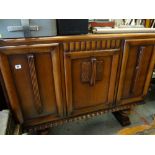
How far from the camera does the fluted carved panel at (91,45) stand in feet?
3.23

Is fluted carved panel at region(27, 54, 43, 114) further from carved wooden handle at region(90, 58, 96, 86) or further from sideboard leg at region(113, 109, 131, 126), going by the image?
sideboard leg at region(113, 109, 131, 126)

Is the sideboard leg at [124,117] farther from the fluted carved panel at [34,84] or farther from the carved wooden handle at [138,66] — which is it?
the fluted carved panel at [34,84]

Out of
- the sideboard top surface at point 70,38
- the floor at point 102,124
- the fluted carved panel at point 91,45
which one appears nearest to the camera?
the sideboard top surface at point 70,38

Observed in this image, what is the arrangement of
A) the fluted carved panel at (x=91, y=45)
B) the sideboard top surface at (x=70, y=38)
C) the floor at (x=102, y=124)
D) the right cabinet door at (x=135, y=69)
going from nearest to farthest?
the sideboard top surface at (x=70, y=38), the fluted carved panel at (x=91, y=45), the right cabinet door at (x=135, y=69), the floor at (x=102, y=124)

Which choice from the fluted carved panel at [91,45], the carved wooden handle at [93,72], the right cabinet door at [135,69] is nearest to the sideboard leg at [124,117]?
the right cabinet door at [135,69]

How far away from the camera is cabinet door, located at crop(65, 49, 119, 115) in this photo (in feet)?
3.48

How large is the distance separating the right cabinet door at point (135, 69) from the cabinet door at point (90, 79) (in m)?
0.08

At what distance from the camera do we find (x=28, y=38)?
2.93 feet

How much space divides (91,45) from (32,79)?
0.45 m

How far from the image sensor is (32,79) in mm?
1010
